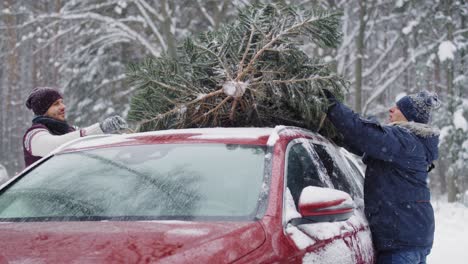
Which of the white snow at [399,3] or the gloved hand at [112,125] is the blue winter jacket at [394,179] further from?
the white snow at [399,3]

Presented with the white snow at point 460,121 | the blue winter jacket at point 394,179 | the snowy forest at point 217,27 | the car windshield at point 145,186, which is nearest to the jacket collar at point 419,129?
the blue winter jacket at point 394,179

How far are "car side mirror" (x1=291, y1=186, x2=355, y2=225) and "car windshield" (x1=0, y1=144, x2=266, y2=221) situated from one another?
0.23 metres

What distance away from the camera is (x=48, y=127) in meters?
5.37

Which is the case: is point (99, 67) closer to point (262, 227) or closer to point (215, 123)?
point (215, 123)

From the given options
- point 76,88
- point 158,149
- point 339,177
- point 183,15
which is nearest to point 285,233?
point 158,149

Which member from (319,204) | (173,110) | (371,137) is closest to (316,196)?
(319,204)

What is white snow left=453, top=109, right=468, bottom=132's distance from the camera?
66.7ft

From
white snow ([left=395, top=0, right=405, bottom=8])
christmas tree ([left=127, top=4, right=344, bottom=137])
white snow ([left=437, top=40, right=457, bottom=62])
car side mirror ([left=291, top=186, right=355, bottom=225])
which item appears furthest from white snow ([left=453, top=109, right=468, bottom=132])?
car side mirror ([left=291, top=186, right=355, bottom=225])

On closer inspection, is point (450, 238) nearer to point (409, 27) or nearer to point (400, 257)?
point (400, 257)

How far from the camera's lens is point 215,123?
4.31 m

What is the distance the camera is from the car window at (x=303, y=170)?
317cm

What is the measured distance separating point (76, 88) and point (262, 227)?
22.7 m

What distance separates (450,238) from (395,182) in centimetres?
731

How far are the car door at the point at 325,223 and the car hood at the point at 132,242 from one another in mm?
317
